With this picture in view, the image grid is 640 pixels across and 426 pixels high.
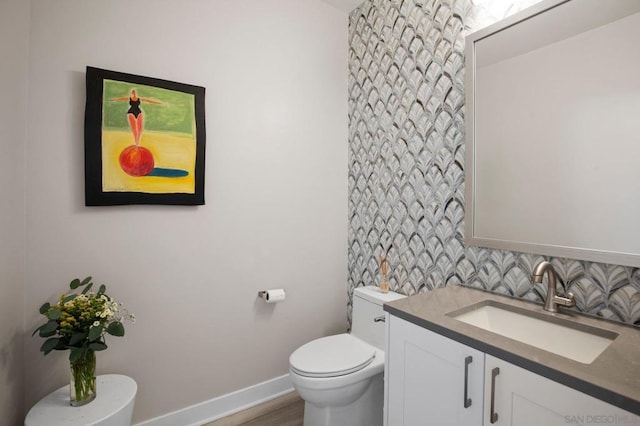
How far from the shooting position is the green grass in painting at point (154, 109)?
1529mm

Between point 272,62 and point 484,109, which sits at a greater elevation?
point 272,62

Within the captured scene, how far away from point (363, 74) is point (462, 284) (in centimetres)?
156

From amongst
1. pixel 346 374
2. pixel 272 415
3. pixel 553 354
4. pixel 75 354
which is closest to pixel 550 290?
pixel 553 354

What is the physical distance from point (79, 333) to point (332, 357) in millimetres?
1158

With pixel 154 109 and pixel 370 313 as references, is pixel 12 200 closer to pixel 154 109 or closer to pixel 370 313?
pixel 154 109

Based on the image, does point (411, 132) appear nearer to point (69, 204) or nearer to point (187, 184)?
point (187, 184)

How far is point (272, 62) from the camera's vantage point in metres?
2.04

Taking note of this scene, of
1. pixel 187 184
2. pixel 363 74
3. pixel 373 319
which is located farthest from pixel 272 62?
pixel 373 319

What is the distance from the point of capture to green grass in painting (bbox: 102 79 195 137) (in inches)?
60.2

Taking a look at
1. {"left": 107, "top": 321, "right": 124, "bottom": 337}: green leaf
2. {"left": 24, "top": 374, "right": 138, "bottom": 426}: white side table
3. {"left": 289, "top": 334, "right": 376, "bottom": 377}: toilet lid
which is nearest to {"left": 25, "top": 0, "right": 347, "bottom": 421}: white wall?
{"left": 24, "top": 374, "right": 138, "bottom": 426}: white side table

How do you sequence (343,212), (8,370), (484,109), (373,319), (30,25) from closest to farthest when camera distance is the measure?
(8,370) → (30,25) → (484,109) → (373,319) → (343,212)

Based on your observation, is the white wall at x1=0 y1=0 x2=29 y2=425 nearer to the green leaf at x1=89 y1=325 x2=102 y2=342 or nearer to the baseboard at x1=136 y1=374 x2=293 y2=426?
the green leaf at x1=89 y1=325 x2=102 y2=342

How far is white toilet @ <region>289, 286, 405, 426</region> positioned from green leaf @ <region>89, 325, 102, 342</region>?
871 mm

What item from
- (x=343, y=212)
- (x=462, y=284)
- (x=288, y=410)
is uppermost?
(x=343, y=212)
